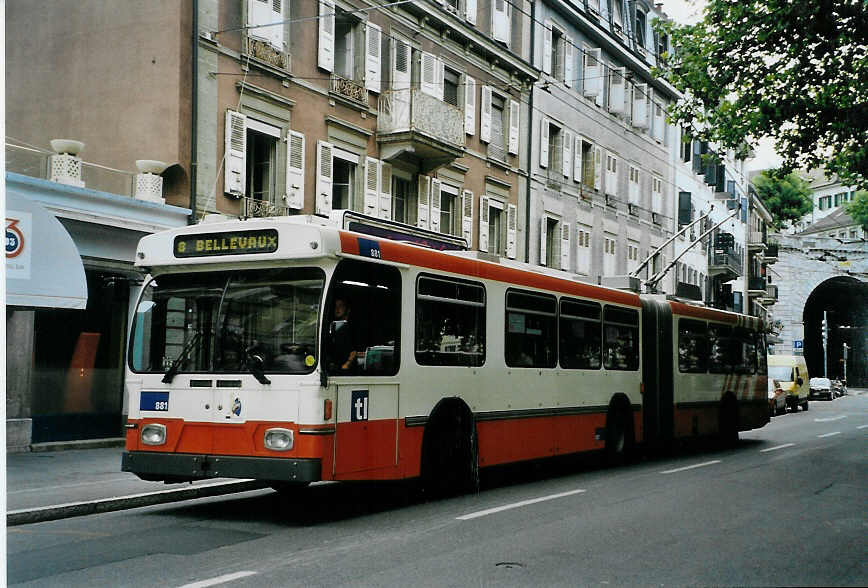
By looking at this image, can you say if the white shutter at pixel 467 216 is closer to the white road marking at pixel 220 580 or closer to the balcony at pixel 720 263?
the white road marking at pixel 220 580

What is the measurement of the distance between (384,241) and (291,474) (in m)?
2.58

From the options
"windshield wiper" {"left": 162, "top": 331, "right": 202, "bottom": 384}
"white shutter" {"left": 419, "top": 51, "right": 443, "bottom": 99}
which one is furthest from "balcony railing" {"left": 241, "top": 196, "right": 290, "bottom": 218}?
"windshield wiper" {"left": 162, "top": 331, "right": 202, "bottom": 384}

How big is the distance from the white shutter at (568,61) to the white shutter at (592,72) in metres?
1.07

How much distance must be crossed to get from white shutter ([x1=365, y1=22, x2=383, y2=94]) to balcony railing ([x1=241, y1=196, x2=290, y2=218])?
4517mm

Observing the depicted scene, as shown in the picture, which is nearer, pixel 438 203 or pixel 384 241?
pixel 384 241

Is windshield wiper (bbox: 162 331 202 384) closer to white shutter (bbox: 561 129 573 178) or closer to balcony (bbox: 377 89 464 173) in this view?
balcony (bbox: 377 89 464 173)

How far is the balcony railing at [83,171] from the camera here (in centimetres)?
1750

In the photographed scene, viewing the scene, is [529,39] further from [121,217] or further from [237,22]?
[121,217]

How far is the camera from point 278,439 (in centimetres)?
992

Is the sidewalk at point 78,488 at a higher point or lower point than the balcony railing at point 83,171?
lower

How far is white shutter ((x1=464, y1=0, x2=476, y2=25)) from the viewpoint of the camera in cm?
2986

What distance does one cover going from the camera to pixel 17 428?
1722cm

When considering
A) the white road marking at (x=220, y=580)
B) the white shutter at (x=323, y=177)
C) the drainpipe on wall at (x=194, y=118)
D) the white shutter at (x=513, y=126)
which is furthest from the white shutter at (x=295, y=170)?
the white road marking at (x=220, y=580)

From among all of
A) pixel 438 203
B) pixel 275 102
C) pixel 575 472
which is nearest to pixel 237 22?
pixel 275 102
